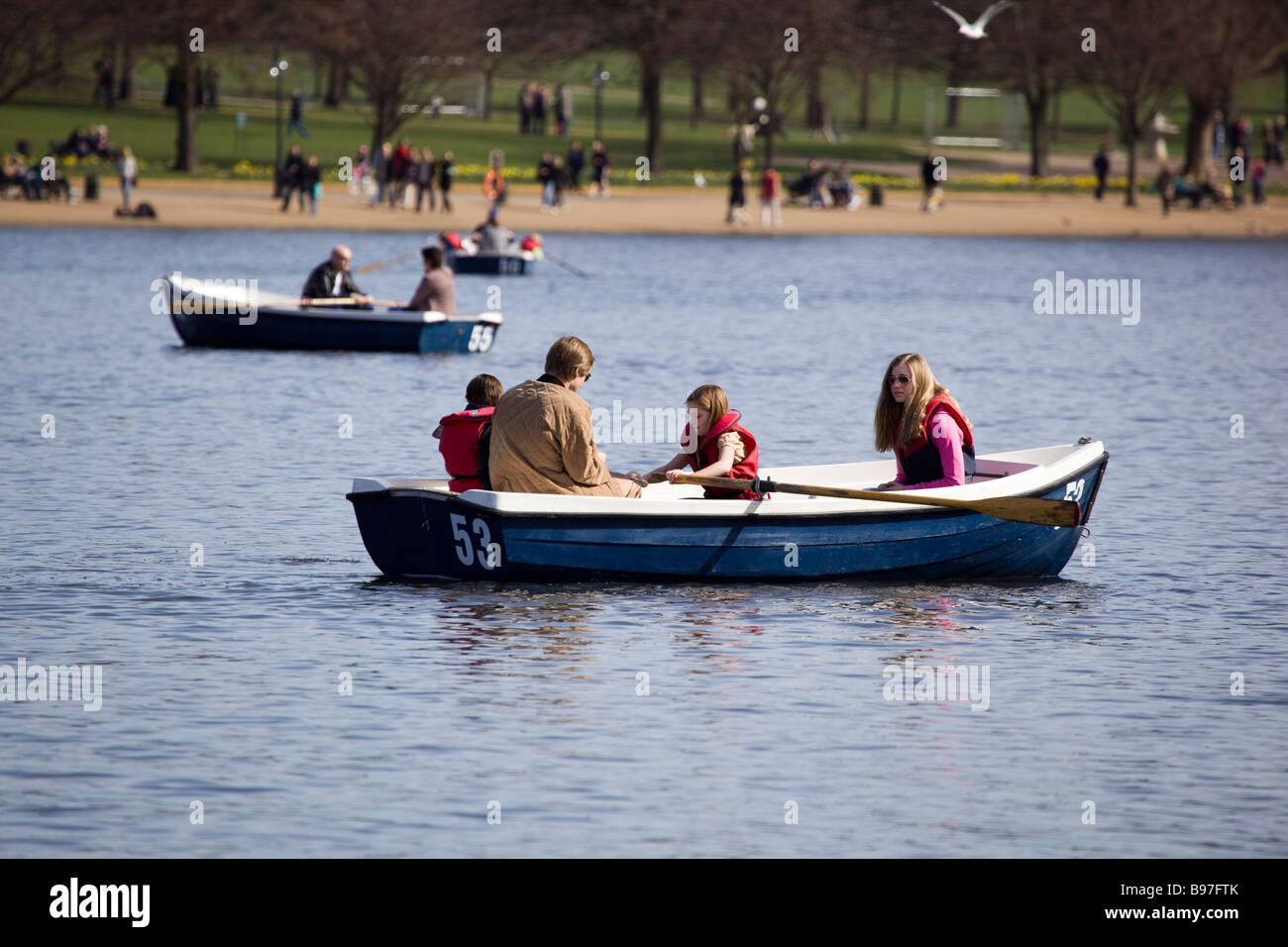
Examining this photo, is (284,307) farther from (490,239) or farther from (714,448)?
(490,239)

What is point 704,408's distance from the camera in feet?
48.9

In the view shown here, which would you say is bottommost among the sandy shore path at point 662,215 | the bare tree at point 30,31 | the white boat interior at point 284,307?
the white boat interior at point 284,307

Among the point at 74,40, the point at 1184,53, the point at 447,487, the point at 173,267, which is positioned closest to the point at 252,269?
the point at 173,267

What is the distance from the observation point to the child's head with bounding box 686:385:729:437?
587 inches

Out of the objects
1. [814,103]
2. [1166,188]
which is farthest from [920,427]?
[814,103]

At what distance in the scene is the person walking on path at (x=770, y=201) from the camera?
63.6 m

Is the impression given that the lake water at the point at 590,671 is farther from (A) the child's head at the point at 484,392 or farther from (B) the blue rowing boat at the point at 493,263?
(B) the blue rowing boat at the point at 493,263

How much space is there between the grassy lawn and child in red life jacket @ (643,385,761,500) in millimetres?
55027

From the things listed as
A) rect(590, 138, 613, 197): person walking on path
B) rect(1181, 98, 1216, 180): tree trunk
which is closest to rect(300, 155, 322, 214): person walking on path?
rect(590, 138, 613, 197): person walking on path

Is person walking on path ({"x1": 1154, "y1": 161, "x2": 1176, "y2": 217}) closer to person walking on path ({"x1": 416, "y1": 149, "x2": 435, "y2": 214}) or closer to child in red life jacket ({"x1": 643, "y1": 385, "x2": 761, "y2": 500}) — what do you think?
person walking on path ({"x1": 416, "y1": 149, "x2": 435, "y2": 214})

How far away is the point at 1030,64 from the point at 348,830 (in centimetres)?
6906

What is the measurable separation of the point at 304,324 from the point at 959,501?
57.7 ft

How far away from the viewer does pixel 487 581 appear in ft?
50.5

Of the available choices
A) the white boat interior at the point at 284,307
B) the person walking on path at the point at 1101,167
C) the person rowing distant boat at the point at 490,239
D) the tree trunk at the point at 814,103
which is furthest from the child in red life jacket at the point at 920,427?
the tree trunk at the point at 814,103
